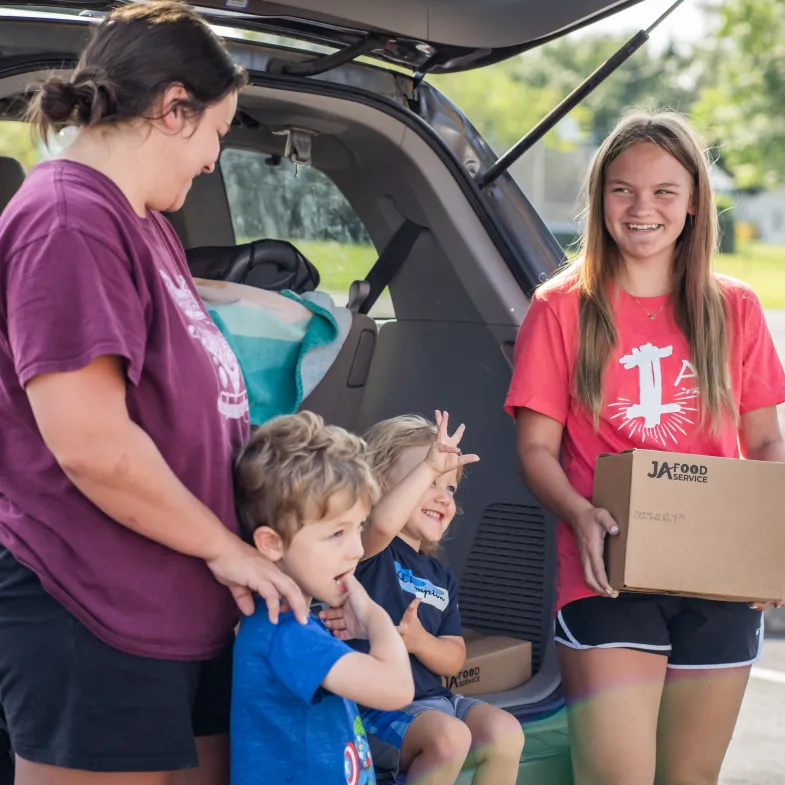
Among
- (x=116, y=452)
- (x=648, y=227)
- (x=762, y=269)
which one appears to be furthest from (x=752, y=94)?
(x=116, y=452)

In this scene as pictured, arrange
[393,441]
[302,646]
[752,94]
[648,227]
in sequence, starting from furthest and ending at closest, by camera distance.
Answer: [752,94]
[393,441]
[648,227]
[302,646]

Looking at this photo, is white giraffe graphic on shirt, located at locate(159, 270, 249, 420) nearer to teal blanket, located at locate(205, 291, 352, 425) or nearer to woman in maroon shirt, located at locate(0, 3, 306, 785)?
woman in maroon shirt, located at locate(0, 3, 306, 785)

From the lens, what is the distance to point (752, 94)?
2409 cm

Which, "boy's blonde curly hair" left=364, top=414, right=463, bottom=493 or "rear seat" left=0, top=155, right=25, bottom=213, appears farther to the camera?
"rear seat" left=0, top=155, right=25, bottom=213

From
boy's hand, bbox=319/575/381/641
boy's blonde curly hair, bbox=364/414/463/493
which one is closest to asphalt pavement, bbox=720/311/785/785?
boy's blonde curly hair, bbox=364/414/463/493

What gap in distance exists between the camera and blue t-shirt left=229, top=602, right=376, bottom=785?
76.6 inches

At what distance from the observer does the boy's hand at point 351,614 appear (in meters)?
2.09

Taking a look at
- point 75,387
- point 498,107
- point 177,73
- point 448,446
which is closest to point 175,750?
point 75,387

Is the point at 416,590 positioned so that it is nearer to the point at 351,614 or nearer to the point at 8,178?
the point at 351,614

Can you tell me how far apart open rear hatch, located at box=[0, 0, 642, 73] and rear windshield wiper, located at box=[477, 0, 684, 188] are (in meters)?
0.10

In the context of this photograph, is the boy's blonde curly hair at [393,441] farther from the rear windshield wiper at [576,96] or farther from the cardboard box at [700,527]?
the rear windshield wiper at [576,96]

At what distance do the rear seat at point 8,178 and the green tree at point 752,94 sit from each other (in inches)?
566

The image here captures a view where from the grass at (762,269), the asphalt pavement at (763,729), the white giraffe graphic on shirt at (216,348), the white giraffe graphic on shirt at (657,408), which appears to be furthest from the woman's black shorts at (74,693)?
the grass at (762,269)

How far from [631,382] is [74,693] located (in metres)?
1.40
